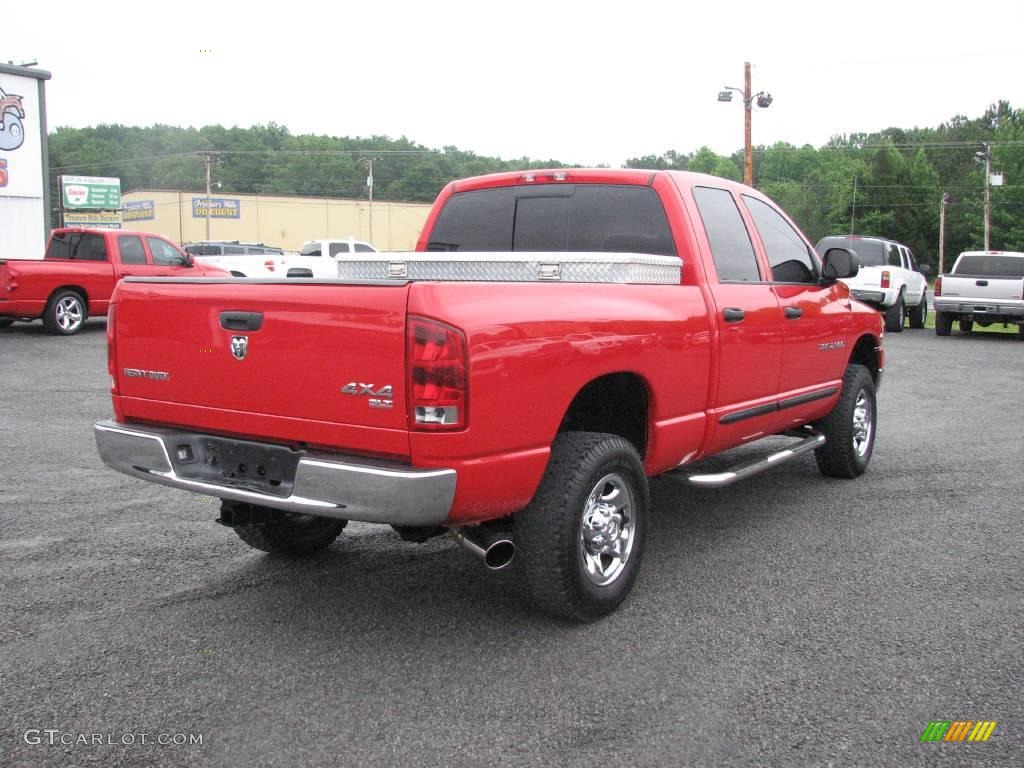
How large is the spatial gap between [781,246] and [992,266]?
53.9ft

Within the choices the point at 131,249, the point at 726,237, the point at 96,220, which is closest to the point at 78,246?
the point at 131,249

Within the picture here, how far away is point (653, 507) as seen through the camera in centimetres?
601

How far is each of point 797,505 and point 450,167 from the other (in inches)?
3447

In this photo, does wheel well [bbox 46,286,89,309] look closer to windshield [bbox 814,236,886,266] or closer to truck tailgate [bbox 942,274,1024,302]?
windshield [bbox 814,236,886,266]

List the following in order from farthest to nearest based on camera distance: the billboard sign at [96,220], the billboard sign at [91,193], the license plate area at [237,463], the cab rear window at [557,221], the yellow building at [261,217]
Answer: the yellow building at [261,217] → the billboard sign at [96,220] → the billboard sign at [91,193] → the cab rear window at [557,221] → the license plate area at [237,463]

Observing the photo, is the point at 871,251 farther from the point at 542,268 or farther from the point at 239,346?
the point at 239,346

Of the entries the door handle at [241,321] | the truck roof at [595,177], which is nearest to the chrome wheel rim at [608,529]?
the door handle at [241,321]

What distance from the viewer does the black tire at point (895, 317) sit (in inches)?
792

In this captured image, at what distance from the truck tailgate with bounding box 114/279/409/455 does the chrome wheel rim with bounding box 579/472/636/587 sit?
40.8 inches

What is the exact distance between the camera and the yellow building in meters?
71.1

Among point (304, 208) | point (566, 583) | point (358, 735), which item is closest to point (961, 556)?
point (566, 583)

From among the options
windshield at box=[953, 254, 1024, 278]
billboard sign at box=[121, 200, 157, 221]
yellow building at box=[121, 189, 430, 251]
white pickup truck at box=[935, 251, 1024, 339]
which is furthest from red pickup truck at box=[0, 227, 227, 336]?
billboard sign at box=[121, 200, 157, 221]

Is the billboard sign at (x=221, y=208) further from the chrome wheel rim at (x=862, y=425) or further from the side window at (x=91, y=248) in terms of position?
the chrome wheel rim at (x=862, y=425)

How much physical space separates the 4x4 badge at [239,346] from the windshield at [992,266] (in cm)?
1935
